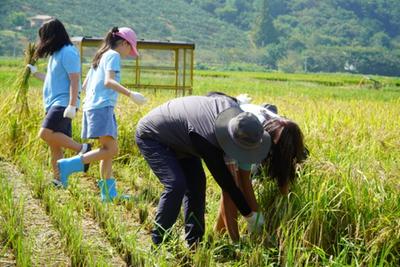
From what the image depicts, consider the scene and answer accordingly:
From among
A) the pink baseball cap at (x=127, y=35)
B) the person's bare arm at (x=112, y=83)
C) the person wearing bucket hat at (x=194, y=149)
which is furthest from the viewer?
the pink baseball cap at (x=127, y=35)

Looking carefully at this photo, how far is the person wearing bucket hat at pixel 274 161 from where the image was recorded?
127 inches

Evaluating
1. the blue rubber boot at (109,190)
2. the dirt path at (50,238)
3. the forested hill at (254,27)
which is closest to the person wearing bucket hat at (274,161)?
the dirt path at (50,238)

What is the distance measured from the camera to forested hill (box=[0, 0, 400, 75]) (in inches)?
3179

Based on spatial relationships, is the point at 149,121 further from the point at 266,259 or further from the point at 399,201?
the point at 399,201

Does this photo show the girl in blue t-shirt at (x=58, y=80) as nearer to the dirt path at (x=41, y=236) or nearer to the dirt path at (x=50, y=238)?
the dirt path at (x=41, y=236)

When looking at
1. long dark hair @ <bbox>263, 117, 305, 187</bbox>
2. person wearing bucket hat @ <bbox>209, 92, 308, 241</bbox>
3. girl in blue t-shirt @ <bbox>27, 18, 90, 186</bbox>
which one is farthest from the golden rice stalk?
long dark hair @ <bbox>263, 117, 305, 187</bbox>

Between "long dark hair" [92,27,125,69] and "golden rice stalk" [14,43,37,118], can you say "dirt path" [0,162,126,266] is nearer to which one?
"long dark hair" [92,27,125,69]

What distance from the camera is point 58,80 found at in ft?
16.1

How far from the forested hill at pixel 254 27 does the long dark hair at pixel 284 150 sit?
210 feet

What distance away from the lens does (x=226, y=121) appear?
3.05 metres

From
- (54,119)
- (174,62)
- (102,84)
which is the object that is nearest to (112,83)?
(102,84)

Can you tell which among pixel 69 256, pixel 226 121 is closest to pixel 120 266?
pixel 69 256

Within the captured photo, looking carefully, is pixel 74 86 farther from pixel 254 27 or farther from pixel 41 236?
pixel 254 27

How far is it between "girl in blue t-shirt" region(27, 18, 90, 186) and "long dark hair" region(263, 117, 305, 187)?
2029 millimetres
